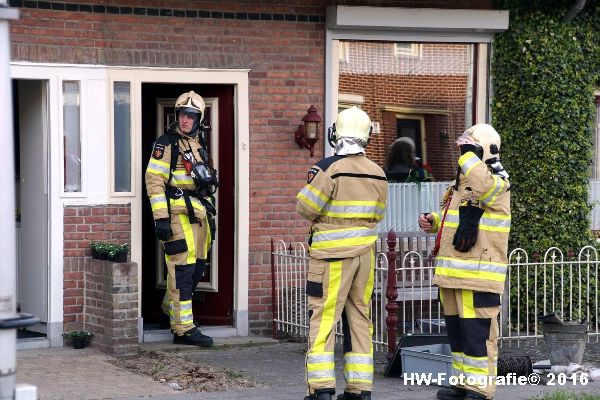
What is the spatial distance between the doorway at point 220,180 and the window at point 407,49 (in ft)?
5.99

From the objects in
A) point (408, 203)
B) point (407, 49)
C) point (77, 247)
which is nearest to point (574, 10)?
point (407, 49)

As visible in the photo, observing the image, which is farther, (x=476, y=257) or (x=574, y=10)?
(x=574, y=10)

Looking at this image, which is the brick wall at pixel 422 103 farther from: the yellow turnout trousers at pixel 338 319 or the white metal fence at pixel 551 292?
the yellow turnout trousers at pixel 338 319

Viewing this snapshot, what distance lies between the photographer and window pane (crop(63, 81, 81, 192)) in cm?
1011

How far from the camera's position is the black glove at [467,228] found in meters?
7.95

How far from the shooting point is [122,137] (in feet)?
34.1

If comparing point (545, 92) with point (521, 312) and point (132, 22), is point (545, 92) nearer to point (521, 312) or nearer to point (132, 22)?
point (521, 312)

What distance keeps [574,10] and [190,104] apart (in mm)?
4029

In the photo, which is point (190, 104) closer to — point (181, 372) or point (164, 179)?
point (164, 179)

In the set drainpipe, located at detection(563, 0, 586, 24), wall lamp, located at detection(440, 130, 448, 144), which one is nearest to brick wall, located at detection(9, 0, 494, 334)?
drainpipe, located at detection(563, 0, 586, 24)

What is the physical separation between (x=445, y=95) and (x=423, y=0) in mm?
1052

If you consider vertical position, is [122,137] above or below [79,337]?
above

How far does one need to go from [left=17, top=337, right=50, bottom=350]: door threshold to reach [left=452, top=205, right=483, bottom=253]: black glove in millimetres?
3990

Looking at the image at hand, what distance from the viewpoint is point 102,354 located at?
9.88 meters
